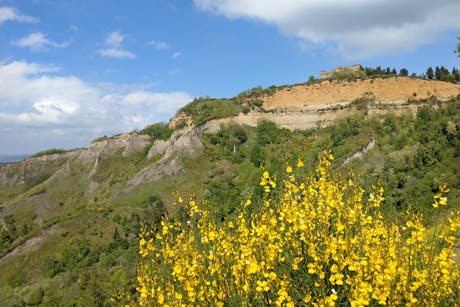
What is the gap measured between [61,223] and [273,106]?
44221 millimetres

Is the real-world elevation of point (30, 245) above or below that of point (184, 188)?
below

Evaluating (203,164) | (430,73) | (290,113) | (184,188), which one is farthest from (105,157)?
(430,73)

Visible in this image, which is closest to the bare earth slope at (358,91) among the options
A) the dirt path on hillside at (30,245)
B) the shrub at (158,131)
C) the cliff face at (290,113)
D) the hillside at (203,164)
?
the cliff face at (290,113)

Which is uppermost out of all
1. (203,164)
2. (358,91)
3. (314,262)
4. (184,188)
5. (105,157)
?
(358,91)

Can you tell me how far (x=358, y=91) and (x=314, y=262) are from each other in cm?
6761

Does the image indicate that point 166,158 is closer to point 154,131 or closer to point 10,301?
point 154,131

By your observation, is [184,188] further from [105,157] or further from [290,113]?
[105,157]

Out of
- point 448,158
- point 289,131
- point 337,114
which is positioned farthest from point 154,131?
point 448,158

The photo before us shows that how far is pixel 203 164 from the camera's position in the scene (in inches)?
2418

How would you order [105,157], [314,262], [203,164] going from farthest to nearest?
[105,157] < [203,164] < [314,262]

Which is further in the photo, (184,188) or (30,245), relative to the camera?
(184,188)

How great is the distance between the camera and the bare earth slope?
194 ft

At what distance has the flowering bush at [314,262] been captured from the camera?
4125 millimetres

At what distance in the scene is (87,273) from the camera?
124 feet
